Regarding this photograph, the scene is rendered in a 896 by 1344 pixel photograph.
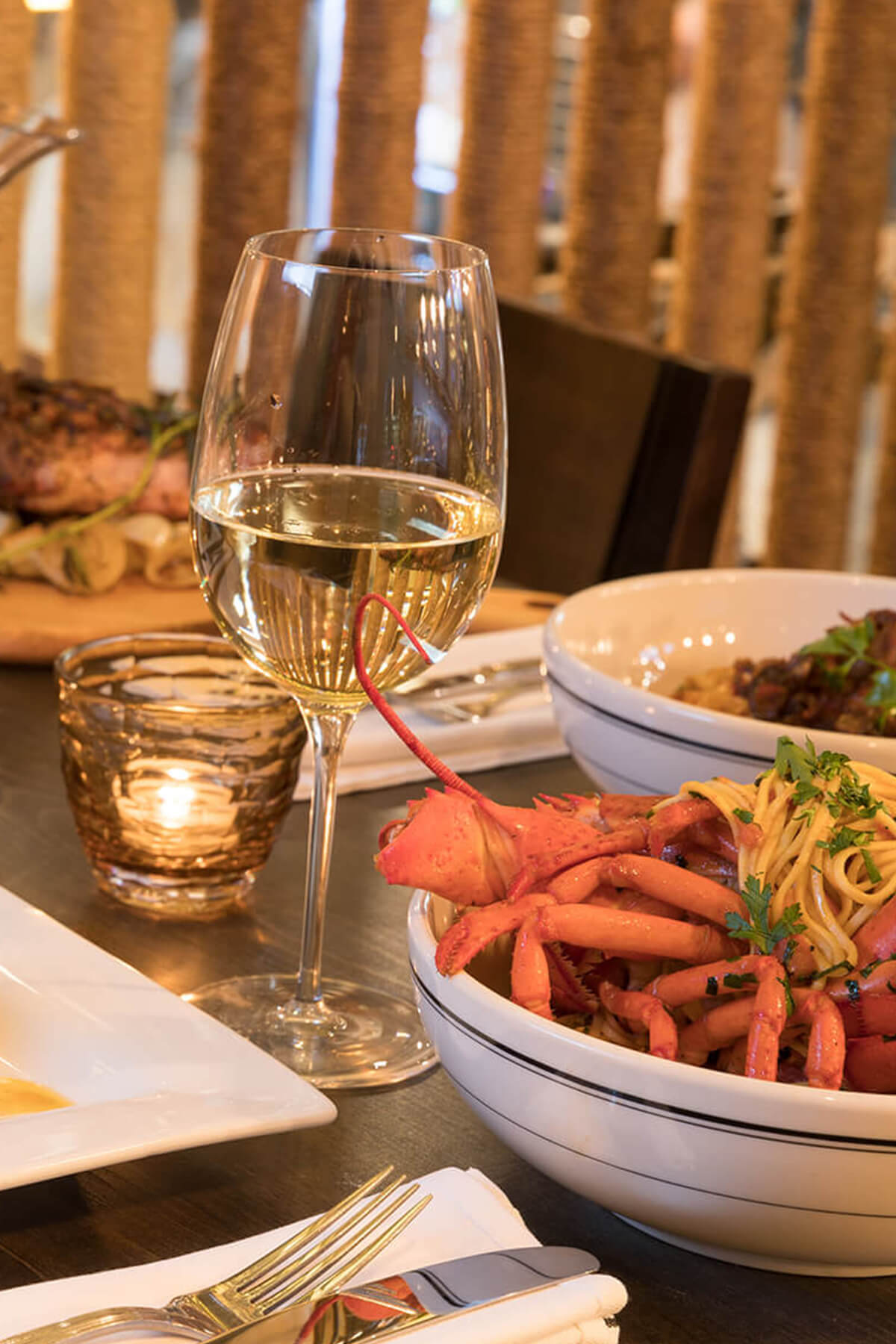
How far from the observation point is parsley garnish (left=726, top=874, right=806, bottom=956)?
2.25ft

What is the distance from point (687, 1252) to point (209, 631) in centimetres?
98

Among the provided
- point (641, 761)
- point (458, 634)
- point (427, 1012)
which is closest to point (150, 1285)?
point (427, 1012)

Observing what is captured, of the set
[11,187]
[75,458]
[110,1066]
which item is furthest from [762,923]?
[11,187]

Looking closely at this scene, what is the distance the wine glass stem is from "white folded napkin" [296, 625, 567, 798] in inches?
11.8

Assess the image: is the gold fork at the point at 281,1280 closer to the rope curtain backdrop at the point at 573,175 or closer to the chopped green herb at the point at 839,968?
the chopped green herb at the point at 839,968

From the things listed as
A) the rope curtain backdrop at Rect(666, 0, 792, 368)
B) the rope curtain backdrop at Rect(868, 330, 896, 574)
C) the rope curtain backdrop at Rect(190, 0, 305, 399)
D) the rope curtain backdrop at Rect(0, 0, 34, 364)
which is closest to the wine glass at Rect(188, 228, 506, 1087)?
the rope curtain backdrop at Rect(0, 0, 34, 364)

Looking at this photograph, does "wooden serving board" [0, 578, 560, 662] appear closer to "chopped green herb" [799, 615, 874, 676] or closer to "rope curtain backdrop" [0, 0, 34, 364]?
"chopped green herb" [799, 615, 874, 676]

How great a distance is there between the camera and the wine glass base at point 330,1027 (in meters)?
0.80

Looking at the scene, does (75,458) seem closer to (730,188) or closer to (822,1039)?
(822,1039)

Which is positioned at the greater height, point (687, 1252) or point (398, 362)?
point (398, 362)

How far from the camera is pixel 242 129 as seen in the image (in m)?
2.87

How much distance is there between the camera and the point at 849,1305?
0.65 metres

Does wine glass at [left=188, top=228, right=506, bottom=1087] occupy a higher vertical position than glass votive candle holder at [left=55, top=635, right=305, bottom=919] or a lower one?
higher

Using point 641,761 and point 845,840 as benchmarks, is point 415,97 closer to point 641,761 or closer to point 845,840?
point 641,761
